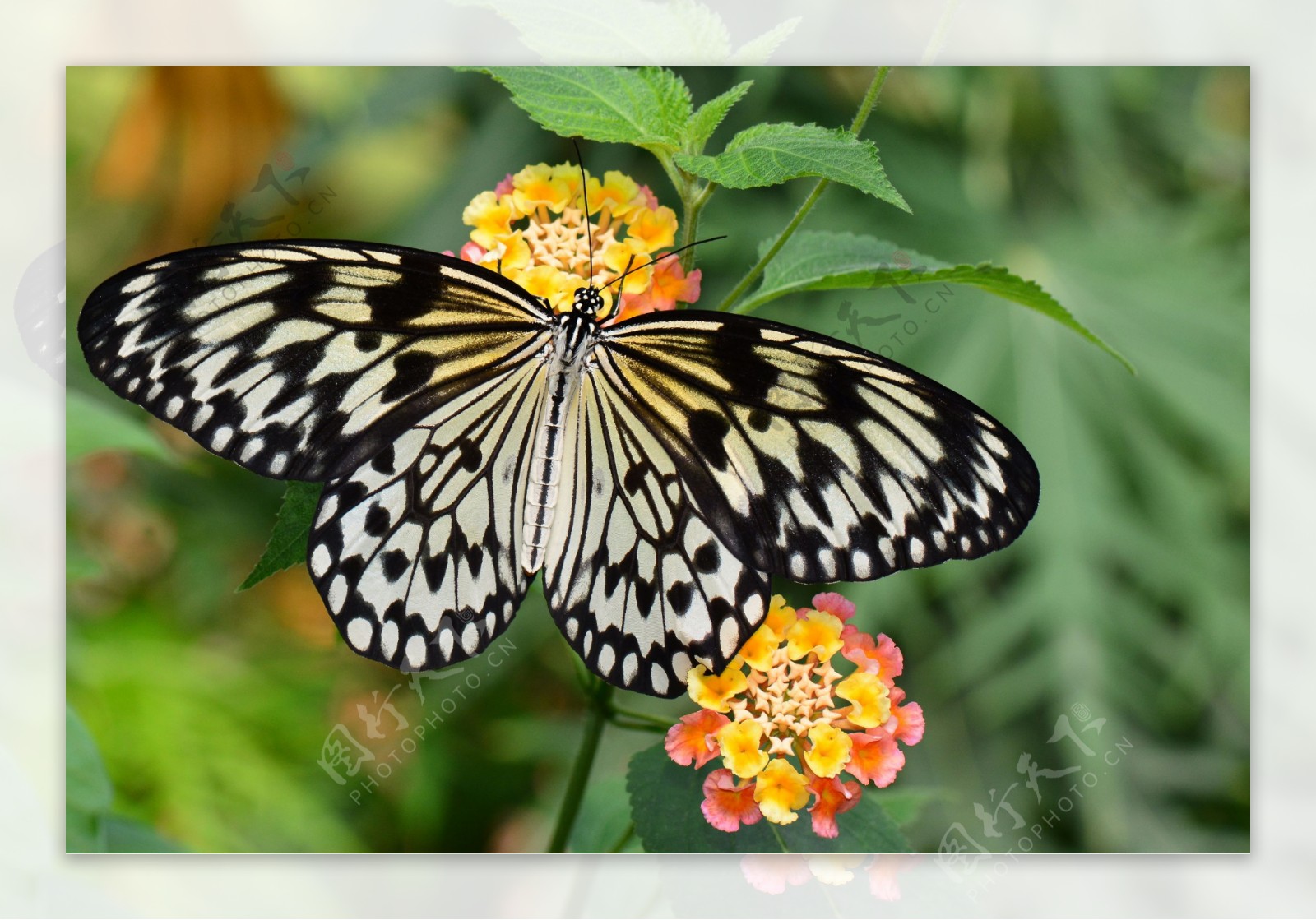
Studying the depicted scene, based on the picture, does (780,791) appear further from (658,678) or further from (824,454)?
(824,454)

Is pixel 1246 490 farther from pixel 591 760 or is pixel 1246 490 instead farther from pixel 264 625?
pixel 264 625

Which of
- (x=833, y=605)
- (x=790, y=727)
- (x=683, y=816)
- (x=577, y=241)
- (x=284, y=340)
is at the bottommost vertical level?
(x=683, y=816)

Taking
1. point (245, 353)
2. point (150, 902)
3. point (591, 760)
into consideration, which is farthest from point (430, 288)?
point (150, 902)

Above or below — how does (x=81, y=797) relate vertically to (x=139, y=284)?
below

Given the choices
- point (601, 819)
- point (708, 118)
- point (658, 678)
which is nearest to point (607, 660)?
point (658, 678)

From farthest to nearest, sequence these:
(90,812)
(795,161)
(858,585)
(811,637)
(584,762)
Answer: (858,585) < (90,812) < (584,762) < (811,637) < (795,161)

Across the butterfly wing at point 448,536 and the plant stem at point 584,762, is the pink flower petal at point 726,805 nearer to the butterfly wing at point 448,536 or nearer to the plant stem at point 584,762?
the plant stem at point 584,762

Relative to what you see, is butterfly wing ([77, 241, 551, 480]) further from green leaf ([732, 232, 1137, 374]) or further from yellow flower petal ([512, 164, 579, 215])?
green leaf ([732, 232, 1137, 374])

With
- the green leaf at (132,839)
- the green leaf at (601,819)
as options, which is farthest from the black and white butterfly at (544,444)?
the green leaf at (132,839)
